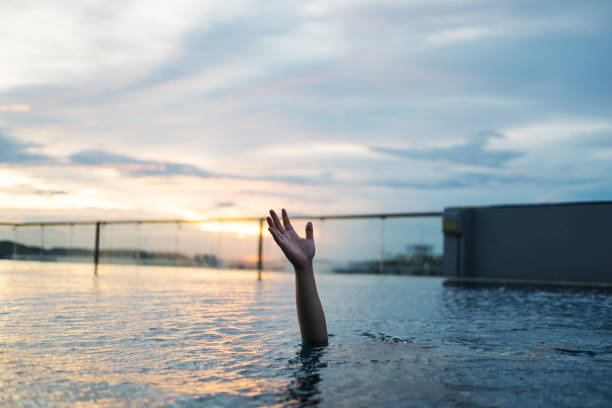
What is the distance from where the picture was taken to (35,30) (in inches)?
256

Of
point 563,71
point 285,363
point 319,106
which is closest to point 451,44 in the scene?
point 563,71

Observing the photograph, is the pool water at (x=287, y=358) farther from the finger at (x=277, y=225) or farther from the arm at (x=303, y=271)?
the finger at (x=277, y=225)

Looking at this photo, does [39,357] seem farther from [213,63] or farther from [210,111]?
[210,111]

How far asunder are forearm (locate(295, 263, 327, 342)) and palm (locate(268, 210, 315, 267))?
4 centimetres

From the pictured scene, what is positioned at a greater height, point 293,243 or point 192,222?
point 192,222

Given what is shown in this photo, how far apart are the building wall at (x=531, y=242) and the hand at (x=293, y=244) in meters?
8.59

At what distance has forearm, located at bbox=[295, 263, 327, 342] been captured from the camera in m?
2.28

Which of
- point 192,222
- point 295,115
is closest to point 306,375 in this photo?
point 295,115

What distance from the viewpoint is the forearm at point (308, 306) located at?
2.28 m

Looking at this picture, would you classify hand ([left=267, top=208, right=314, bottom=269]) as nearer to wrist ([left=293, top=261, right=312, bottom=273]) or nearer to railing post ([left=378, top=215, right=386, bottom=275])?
wrist ([left=293, top=261, right=312, bottom=273])

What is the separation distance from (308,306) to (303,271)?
22 cm

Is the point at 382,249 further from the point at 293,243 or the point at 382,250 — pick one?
the point at 293,243

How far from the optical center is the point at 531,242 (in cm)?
966

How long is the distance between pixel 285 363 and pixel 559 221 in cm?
898
